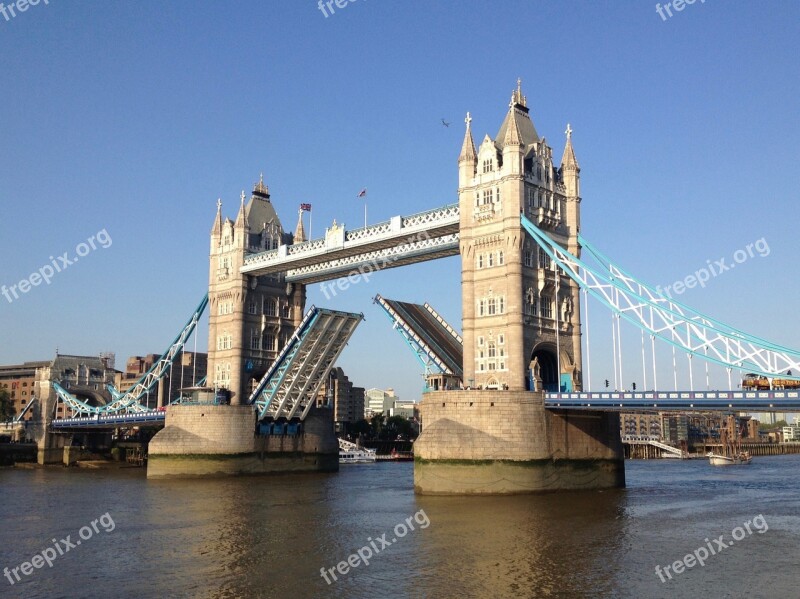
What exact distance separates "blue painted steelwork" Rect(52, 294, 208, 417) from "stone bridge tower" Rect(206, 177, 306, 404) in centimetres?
475

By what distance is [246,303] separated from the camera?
78.0 m

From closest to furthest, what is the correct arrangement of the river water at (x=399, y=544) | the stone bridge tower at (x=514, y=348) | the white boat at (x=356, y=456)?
the river water at (x=399, y=544)
the stone bridge tower at (x=514, y=348)
the white boat at (x=356, y=456)

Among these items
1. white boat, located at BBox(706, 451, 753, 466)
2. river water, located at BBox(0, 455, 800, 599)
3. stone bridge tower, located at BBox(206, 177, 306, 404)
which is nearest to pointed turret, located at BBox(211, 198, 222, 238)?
stone bridge tower, located at BBox(206, 177, 306, 404)

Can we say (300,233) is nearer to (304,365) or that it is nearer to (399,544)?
(304,365)

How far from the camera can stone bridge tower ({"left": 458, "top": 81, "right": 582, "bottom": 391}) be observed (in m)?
54.0

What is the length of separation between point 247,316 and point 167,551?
47.3m

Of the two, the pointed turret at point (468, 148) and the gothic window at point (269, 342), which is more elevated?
the pointed turret at point (468, 148)

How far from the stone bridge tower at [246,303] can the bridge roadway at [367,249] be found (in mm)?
1975

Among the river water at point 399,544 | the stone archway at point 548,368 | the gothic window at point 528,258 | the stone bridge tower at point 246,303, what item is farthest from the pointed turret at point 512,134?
the stone bridge tower at point 246,303

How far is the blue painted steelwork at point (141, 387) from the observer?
3346 inches

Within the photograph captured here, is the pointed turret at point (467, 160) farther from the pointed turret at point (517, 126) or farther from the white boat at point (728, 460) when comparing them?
the white boat at point (728, 460)

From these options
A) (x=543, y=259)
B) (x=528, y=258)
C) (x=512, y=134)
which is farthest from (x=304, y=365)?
(x=512, y=134)

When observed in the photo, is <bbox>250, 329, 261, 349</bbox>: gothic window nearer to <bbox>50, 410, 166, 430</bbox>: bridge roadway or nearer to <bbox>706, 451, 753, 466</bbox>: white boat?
<bbox>50, 410, 166, 430</bbox>: bridge roadway

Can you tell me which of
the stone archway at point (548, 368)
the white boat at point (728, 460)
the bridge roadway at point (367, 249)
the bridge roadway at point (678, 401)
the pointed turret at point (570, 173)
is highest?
the pointed turret at point (570, 173)
